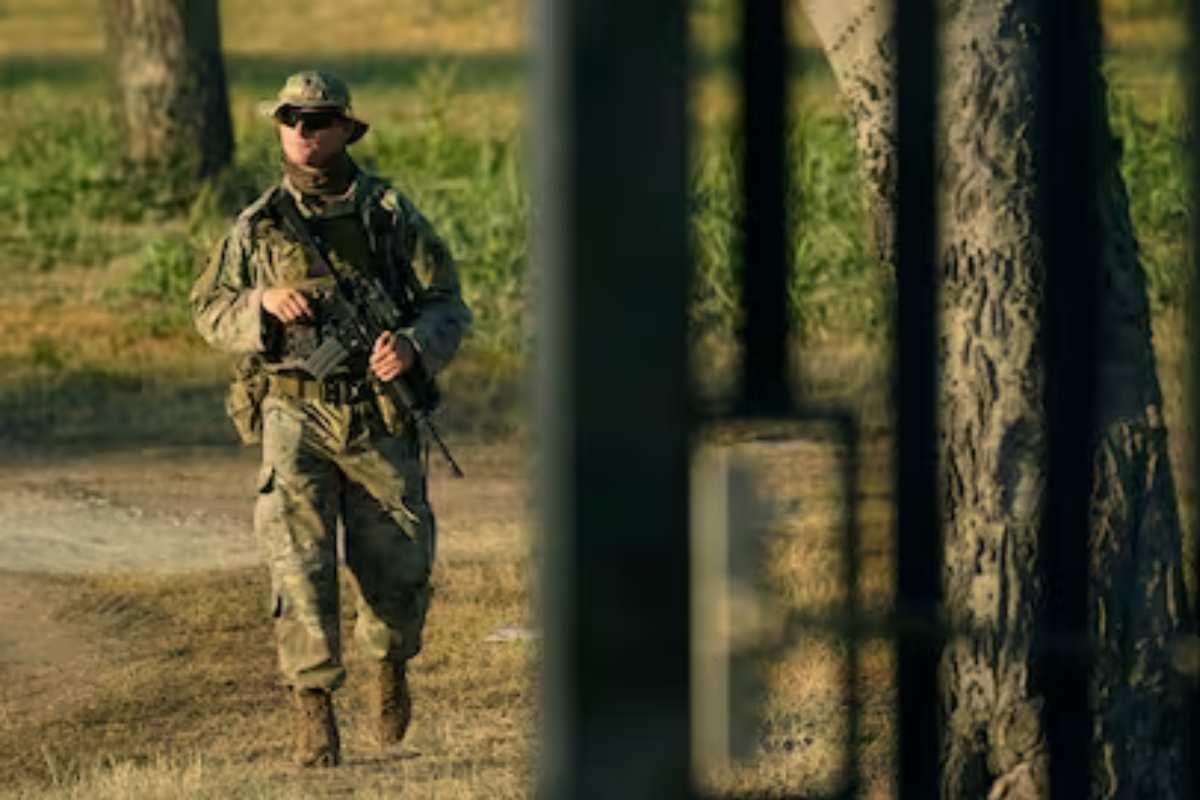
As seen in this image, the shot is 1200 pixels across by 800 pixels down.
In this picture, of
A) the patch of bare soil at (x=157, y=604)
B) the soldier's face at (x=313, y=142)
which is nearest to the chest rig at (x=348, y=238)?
the soldier's face at (x=313, y=142)

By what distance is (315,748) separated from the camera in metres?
11.0

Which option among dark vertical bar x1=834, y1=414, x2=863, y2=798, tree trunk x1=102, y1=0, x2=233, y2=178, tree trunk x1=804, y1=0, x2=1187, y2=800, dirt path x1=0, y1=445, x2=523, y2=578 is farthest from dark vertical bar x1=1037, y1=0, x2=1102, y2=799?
tree trunk x1=102, y1=0, x2=233, y2=178

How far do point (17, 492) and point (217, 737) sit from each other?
4404 millimetres

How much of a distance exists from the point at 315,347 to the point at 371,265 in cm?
28

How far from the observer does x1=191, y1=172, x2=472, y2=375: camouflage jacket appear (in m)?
10.5

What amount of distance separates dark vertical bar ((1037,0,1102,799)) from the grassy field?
105 millimetres

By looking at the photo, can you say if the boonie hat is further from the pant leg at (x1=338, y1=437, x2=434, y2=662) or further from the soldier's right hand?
the pant leg at (x1=338, y1=437, x2=434, y2=662)

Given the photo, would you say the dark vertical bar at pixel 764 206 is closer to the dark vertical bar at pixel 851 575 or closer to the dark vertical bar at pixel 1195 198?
the dark vertical bar at pixel 851 575

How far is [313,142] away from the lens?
10.6 metres

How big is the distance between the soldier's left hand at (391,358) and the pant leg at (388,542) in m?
0.27

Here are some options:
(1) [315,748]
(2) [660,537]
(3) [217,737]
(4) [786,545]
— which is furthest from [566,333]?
(3) [217,737]

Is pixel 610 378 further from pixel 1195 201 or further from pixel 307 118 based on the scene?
pixel 307 118

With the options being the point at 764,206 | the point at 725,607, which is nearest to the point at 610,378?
the point at 725,607

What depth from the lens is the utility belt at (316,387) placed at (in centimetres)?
1058
